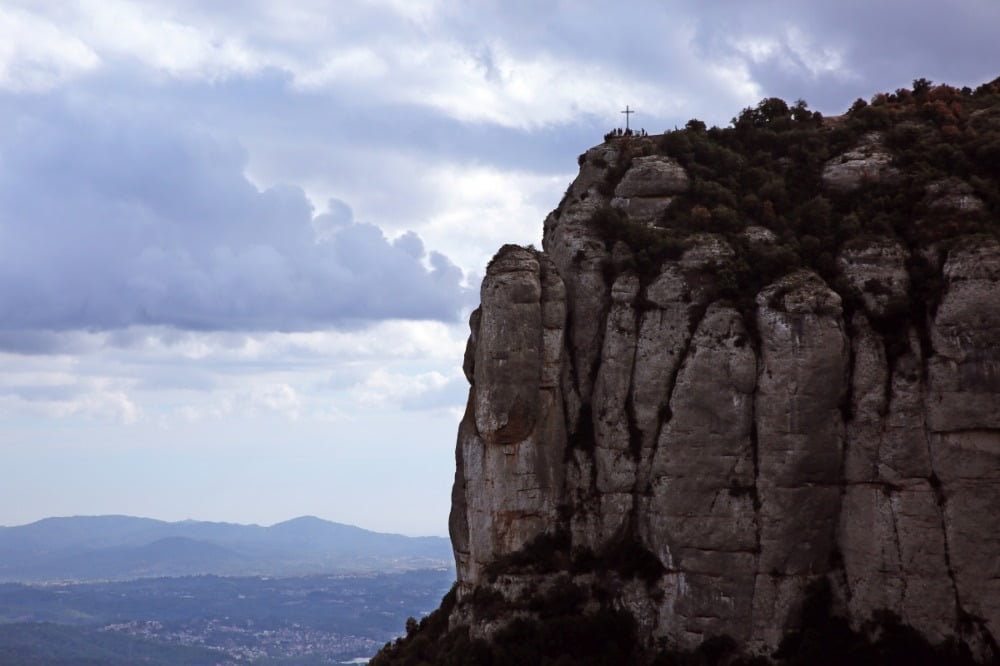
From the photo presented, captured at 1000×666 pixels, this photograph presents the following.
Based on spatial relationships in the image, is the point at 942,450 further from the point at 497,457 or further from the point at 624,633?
the point at 497,457

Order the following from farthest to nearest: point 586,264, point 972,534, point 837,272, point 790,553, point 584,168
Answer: point 584,168, point 586,264, point 837,272, point 790,553, point 972,534

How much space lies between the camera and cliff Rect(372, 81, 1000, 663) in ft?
192

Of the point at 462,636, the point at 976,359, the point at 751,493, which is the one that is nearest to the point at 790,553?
the point at 751,493

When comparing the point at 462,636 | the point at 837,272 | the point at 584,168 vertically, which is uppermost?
the point at 584,168

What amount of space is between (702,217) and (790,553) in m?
18.8

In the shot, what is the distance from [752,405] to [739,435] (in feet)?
4.93

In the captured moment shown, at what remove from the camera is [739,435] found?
61781mm

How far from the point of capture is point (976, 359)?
57.7m

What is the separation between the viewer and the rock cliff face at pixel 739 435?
190ft

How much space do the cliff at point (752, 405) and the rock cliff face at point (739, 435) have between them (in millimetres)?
103

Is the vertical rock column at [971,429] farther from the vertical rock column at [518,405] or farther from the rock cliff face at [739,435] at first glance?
the vertical rock column at [518,405]

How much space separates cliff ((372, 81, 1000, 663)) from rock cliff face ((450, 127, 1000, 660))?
103 millimetres

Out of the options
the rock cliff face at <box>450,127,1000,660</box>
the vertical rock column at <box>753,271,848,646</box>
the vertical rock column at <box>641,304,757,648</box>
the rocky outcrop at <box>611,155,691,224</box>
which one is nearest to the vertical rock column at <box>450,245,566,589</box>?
the rock cliff face at <box>450,127,1000,660</box>

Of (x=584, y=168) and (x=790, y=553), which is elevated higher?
(x=584, y=168)
